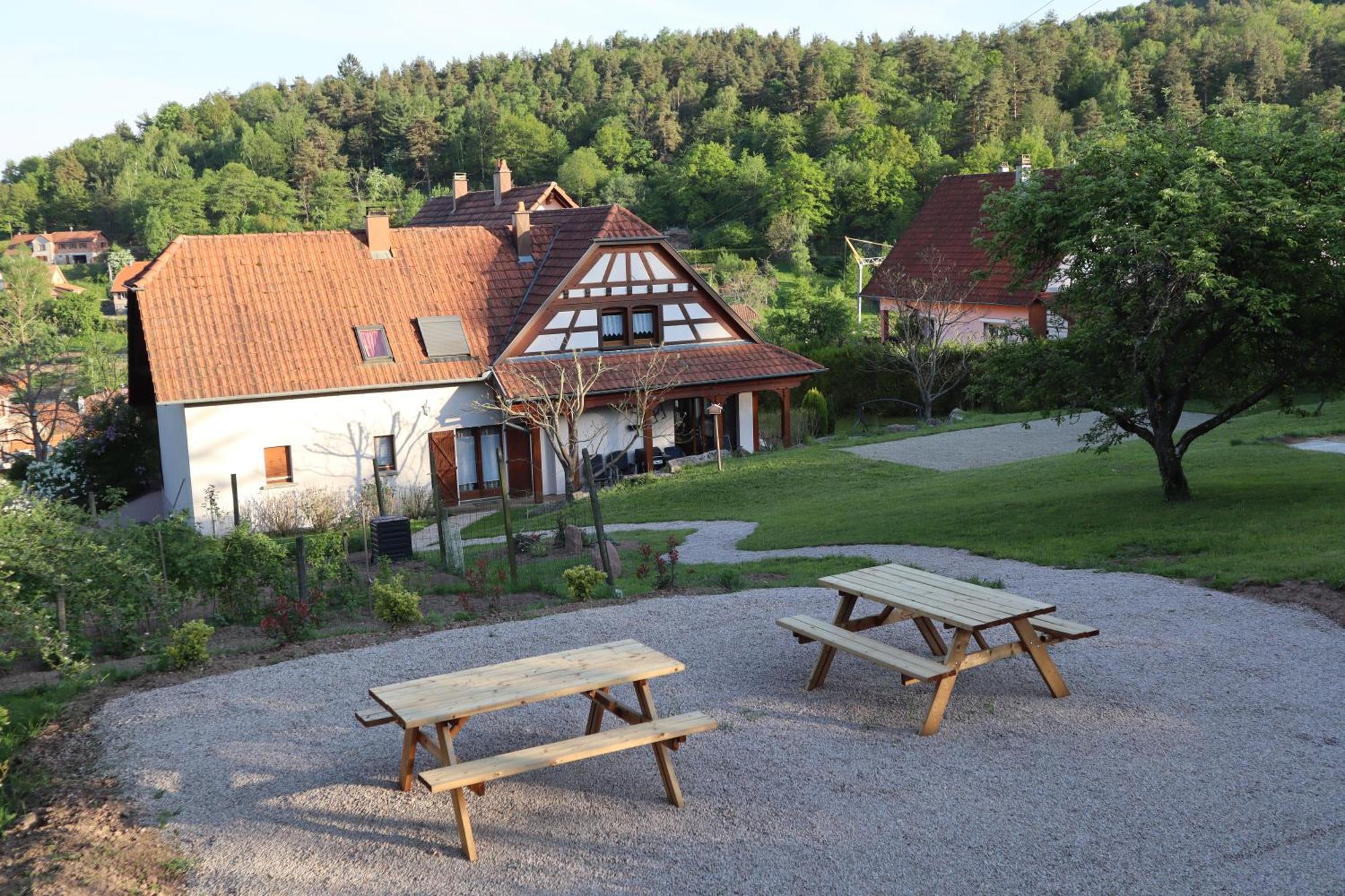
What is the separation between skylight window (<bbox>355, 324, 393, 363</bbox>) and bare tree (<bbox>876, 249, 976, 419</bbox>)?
12.1 metres

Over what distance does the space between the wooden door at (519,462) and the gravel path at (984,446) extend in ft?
22.5

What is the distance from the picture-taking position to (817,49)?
94.4m

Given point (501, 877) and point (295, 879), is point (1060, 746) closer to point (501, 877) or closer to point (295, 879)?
point (501, 877)

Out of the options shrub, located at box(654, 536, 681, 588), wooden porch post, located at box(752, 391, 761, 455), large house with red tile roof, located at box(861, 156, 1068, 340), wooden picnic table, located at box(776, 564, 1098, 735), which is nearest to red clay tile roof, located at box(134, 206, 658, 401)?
wooden porch post, located at box(752, 391, 761, 455)

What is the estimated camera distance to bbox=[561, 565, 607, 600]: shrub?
433 inches

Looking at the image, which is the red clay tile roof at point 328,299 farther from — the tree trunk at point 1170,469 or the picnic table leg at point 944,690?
the picnic table leg at point 944,690

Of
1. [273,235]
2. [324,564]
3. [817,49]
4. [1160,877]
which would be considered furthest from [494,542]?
[817,49]

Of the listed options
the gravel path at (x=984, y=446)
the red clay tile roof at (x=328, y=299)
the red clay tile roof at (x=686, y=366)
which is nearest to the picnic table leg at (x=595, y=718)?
the gravel path at (x=984, y=446)

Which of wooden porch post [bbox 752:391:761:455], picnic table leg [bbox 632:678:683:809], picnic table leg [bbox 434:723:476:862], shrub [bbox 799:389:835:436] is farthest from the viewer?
shrub [bbox 799:389:835:436]

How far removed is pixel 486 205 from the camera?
36469 millimetres

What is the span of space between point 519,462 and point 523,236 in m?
5.82

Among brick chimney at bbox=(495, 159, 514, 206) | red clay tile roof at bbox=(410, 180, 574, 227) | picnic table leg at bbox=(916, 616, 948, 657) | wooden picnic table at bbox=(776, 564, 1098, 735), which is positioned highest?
brick chimney at bbox=(495, 159, 514, 206)

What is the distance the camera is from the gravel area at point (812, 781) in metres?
5.54

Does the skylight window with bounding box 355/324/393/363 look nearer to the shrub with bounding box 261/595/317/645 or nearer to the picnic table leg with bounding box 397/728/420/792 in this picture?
the shrub with bounding box 261/595/317/645
